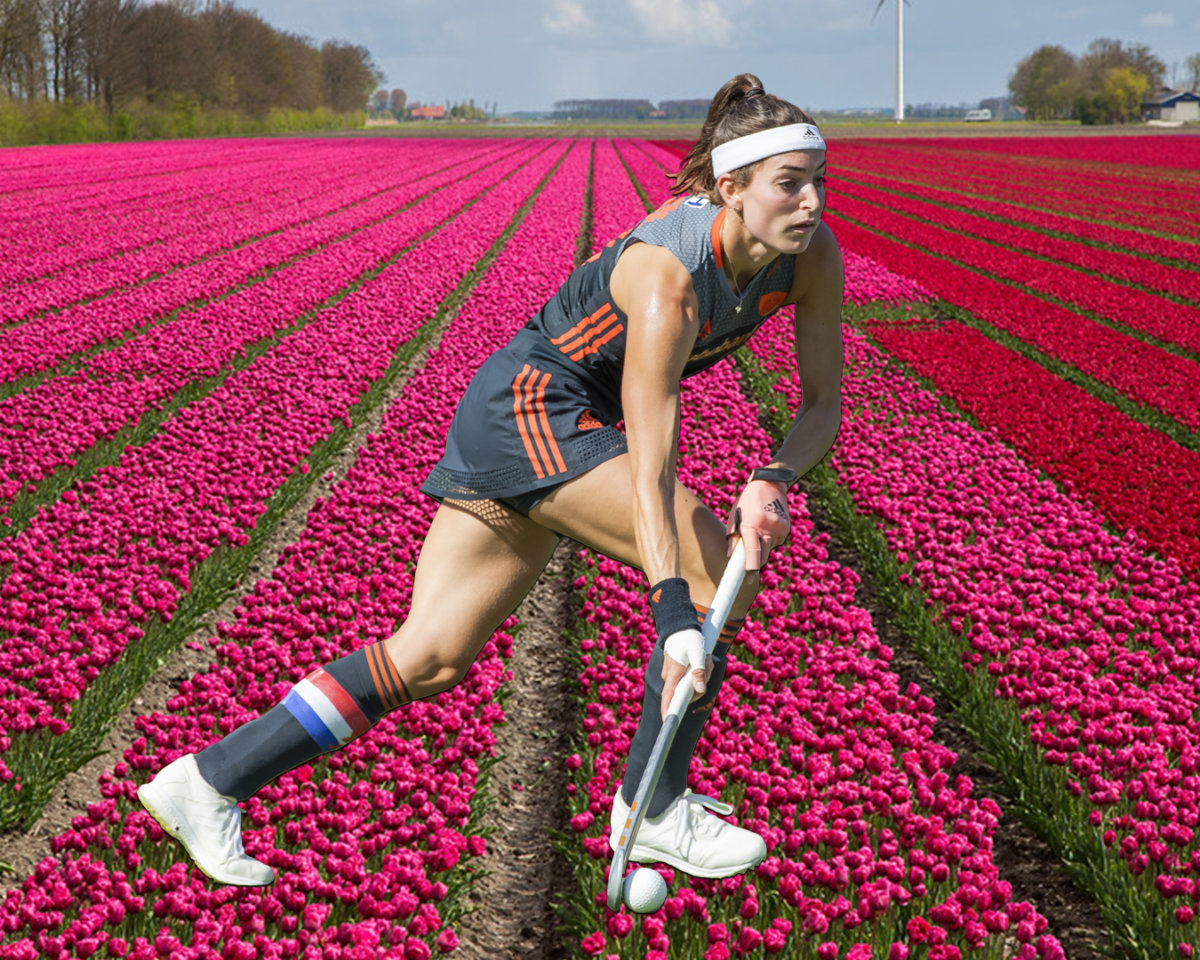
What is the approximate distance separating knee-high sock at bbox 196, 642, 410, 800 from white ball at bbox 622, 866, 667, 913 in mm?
962

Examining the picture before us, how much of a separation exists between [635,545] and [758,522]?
389 mm

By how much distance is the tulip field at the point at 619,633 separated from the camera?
3.58 metres

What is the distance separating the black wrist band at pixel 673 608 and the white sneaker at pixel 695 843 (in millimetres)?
801

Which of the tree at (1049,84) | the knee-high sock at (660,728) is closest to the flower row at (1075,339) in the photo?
the knee-high sock at (660,728)

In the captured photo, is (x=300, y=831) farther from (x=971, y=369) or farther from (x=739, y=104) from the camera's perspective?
(x=971, y=369)

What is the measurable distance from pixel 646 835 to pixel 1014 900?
5.01ft

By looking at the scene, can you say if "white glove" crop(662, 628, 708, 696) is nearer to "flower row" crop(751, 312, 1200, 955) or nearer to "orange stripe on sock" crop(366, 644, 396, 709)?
"orange stripe on sock" crop(366, 644, 396, 709)

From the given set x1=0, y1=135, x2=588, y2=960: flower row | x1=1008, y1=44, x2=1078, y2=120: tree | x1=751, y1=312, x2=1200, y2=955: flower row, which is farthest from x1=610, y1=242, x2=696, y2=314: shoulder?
x1=1008, y1=44, x2=1078, y2=120: tree

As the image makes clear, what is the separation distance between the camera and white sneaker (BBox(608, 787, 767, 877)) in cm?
357

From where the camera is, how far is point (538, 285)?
17.7 metres

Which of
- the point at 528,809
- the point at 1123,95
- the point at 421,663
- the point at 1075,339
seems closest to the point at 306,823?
the point at 421,663

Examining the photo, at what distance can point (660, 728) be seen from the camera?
3330 mm

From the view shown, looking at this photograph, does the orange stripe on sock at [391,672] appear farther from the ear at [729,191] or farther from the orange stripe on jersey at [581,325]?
the ear at [729,191]

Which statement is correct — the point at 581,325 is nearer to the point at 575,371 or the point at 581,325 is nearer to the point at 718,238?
the point at 575,371
